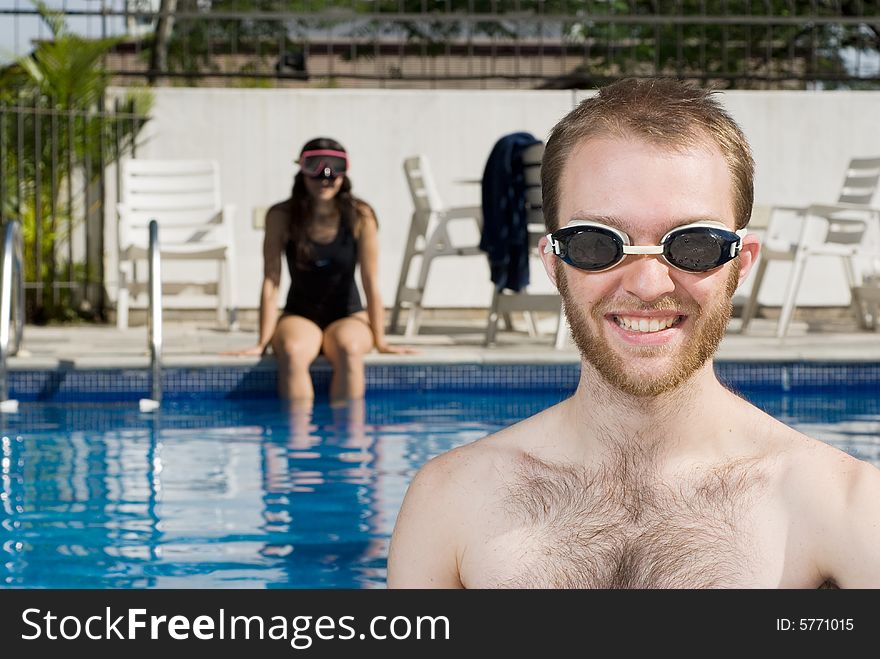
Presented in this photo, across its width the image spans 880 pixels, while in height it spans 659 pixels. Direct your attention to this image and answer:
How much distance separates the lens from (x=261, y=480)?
5918mm

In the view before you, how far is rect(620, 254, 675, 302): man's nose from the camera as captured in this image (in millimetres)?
1767

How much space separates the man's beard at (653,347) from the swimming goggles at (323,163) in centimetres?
576

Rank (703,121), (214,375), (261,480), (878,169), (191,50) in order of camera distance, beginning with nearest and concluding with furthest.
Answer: (703,121) → (261,480) → (214,375) → (878,169) → (191,50)

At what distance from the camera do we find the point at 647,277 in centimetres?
177

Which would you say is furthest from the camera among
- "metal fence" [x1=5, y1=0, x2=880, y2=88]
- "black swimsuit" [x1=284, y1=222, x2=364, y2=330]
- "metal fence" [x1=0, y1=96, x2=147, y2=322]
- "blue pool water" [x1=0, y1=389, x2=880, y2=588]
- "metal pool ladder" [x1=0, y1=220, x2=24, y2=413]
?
"metal fence" [x1=5, y1=0, x2=880, y2=88]

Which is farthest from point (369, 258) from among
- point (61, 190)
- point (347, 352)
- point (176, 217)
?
point (61, 190)

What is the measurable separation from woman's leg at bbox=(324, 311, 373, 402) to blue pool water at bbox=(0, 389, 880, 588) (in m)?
0.12

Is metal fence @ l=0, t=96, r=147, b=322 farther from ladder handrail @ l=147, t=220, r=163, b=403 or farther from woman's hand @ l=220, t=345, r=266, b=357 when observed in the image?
ladder handrail @ l=147, t=220, r=163, b=403

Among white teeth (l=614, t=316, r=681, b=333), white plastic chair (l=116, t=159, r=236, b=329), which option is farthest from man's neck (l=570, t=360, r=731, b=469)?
white plastic chair (l=116, t=159, r=236, b=329)

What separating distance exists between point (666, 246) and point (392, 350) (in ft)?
21.0
